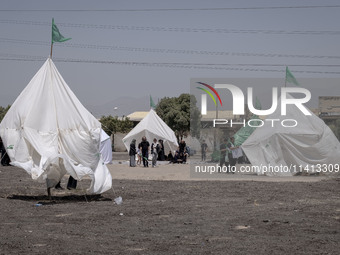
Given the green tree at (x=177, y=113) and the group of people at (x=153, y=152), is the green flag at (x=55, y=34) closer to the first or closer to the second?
the group of people at (x=153, y=152)

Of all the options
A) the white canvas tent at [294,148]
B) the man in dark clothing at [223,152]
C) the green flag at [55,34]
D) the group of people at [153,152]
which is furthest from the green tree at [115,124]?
the green flag at [55,34]

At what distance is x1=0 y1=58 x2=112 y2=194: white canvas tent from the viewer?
1592 centimetres

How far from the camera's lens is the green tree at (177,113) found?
6881 centimetres

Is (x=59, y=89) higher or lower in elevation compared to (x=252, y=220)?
higher

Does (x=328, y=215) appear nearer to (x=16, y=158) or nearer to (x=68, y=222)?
(x=68, y=222)

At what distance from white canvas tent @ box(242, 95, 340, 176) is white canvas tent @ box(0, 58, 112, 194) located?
12545 mm

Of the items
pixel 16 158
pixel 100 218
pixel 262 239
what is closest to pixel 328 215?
pixel 262 239

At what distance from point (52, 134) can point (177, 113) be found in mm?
52908

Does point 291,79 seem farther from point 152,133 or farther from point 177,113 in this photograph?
point 177,113

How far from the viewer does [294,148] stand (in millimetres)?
27812

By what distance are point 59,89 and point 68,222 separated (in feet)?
19.3

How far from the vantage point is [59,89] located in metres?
17.2

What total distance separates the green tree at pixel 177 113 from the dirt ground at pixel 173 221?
160 ft

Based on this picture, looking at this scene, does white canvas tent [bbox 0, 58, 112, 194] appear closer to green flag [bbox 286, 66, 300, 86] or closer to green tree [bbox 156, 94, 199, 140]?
green flag [bbox 286, 66, 300, 86]
